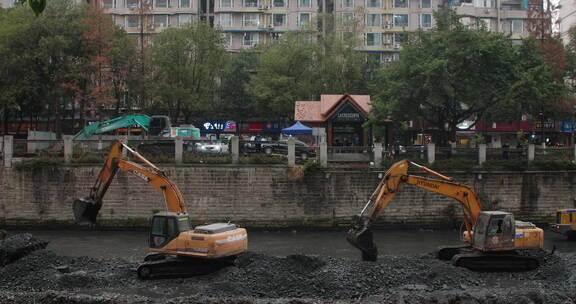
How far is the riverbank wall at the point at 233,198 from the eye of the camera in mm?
28703

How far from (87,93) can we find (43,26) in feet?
20.6

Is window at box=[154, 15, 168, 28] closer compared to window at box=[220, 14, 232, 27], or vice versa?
window at box=[154, 15, 168, 28]

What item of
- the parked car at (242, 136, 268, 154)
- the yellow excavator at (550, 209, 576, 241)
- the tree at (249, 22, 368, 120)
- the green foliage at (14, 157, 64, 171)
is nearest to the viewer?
the yellow excavator at (550, 209, 576, 241)

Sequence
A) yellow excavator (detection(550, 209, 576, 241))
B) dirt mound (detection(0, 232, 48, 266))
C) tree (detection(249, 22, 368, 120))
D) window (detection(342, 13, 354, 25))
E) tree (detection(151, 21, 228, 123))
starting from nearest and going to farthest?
dirt mound (detection(0, 232, 48, 266)) → yellow excavator (detection(550, 209, 576, 241)) → tree (detection(151, 21, 228, 123)) → tree (detection(249, 22, 368, 120)) → window (detection(342, 13, 354, 25))

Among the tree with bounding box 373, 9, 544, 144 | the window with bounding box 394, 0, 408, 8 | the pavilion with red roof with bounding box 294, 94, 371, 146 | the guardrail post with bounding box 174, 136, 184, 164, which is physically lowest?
the guardrail post with bounding box 174, 136, 184, 164

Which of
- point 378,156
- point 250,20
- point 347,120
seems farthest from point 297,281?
point 250,20

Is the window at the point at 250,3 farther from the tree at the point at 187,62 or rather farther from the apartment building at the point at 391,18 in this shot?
the tree at the point at 187,62

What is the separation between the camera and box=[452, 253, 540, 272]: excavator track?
18281 mm

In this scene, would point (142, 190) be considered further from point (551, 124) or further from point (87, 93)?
point (551, 124)

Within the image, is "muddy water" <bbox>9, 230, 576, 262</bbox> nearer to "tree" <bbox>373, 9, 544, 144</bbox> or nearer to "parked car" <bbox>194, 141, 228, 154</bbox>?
"parked car" <bbox>194, 141, 228, 154</bbox>

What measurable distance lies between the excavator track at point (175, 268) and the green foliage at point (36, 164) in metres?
14.3

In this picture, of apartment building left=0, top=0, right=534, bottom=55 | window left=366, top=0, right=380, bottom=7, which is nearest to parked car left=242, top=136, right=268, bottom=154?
apartment building left=0, top=0, right=534, bottom=55

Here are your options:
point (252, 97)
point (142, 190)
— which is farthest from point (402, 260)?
point (252, 97)

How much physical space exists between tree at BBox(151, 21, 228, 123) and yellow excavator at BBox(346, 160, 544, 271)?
31.0 meters
